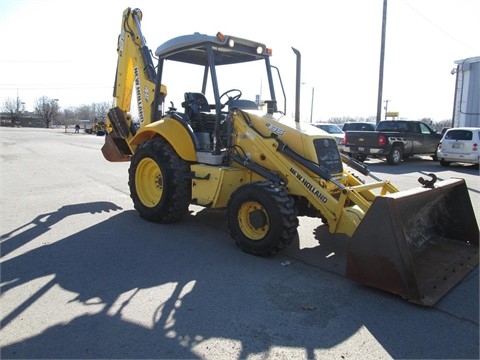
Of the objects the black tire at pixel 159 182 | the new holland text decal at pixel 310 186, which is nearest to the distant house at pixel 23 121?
the black tire at pixel 159 182

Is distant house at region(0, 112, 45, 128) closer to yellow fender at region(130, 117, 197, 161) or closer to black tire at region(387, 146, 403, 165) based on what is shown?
black tire at region(387, 146, 403, 165)

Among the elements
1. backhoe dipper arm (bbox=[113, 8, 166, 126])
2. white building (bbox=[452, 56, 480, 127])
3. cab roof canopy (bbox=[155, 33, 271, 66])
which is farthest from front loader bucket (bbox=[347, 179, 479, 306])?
white building (bbox=[452, 56, 480, 127])

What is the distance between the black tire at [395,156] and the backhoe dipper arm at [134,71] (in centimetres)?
1167

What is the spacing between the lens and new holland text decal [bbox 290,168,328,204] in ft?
15.8

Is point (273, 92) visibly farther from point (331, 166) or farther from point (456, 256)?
point (456, 256)

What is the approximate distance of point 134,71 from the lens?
782cm

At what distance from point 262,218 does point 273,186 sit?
41 centimetres

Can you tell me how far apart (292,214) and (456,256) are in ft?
6.56

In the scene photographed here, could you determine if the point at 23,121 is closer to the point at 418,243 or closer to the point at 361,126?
the point at 361,126

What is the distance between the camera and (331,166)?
5.49 meters

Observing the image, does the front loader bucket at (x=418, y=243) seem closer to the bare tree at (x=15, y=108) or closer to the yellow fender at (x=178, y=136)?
the yellow fender at (x=178, y=136)

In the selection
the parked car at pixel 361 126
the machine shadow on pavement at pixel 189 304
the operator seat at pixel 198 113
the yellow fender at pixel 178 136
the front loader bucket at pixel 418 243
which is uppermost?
the parked car at pixel 361 126

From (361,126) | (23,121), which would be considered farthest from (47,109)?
(361,126)

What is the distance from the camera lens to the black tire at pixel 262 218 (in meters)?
4.67
